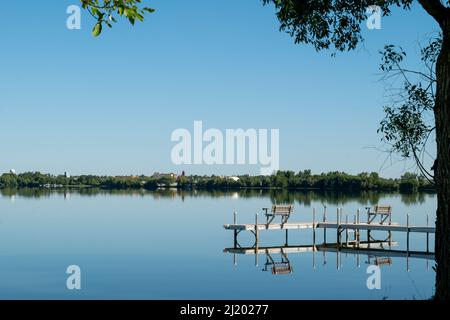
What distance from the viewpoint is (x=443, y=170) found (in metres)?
9.19

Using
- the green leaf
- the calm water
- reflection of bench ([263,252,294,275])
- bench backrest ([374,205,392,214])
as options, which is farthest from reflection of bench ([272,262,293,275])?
the green leaf

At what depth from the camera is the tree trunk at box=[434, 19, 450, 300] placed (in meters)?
9.16

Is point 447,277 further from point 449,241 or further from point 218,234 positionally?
point 218,234

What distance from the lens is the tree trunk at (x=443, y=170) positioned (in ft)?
30.0

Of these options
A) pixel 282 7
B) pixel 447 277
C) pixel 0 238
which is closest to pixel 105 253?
pixel 0 238

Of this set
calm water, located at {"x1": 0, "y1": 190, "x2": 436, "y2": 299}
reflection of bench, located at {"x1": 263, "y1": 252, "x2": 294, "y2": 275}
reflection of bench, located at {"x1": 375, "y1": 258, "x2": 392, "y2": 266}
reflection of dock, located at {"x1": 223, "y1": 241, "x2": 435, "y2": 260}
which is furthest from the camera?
reflection of dock, located at {"x1": 223, "y1": 241, "x2": 435, "y2": 260}

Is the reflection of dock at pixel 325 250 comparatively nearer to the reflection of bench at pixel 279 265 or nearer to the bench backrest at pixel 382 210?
the reflection of bench at pixel 279 265

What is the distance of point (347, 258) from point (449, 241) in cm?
2287

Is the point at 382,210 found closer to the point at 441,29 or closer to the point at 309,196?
the point at 441,29

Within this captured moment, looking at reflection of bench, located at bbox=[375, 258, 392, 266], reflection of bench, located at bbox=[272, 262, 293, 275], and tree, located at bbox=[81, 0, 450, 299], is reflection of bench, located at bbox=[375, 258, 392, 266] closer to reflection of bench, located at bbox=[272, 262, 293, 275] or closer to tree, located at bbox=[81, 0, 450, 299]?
reflection of bench, located at bbox=[272, 262, 293, 275]

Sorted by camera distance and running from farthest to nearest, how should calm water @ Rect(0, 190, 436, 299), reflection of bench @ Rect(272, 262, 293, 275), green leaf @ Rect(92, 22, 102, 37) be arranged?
reflection of bench @ Rect(272, 262, 293, 275), calm water @ Rect(0, 190, 436, 299), green leaf @ Rect(92, 22, 102, 37)

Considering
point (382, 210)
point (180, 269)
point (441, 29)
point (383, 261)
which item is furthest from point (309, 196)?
point (441, 29)

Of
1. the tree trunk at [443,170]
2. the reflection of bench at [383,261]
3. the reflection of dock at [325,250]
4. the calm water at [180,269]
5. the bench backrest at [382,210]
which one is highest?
the tree trunk at [443,170]

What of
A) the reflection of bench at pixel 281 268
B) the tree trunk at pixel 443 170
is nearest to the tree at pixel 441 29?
the tree trunk at pixel 443 170
